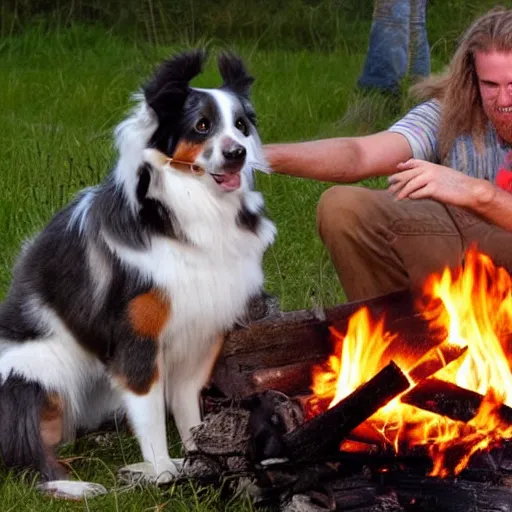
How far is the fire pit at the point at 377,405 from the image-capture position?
3332 mm

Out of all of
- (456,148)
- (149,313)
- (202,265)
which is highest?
(456,148)

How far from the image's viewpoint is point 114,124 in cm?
861

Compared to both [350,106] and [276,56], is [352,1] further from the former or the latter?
[350,106]

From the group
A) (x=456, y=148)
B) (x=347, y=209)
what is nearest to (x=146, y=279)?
(x=347, y=209)

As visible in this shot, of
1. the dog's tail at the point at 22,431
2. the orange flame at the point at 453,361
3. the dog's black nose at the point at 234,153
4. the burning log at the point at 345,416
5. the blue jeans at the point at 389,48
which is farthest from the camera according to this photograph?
the blue jeans at the point at 389,48

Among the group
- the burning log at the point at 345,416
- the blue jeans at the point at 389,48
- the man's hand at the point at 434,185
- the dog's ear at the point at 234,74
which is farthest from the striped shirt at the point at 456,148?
the blue jeans at the point at 389,48

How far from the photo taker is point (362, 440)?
342 centimetres

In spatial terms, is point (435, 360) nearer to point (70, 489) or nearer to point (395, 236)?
point (395, 236)

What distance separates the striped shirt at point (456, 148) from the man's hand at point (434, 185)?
0.45 meters

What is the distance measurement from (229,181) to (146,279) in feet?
1.36

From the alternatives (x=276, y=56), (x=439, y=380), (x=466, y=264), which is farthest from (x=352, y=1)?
(x=439, y=380)

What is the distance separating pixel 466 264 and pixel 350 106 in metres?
4.47

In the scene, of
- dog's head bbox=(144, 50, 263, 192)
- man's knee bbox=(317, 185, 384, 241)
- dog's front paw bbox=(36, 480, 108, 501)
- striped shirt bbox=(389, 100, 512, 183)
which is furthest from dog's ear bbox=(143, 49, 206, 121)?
dog's front paw bbox=(36, 480, 108, 501)

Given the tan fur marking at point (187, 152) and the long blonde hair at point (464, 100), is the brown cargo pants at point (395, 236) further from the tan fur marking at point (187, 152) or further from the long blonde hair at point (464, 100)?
the tan fur marking at point (187, 152)
